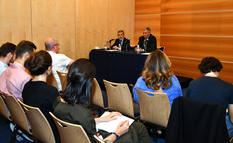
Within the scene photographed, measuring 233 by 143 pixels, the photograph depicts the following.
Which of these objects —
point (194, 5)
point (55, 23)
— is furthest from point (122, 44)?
point (194, 5)

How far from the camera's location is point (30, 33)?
19.3 ft

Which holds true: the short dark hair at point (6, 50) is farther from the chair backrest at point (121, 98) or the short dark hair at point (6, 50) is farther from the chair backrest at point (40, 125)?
the chair backrest at point (40, 125)

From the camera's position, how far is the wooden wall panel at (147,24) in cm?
783

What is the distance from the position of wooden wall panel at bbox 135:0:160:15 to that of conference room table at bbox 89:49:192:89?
2678 mm

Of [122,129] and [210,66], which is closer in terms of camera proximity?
[122,129]

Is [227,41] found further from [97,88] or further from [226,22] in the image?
[97,88]

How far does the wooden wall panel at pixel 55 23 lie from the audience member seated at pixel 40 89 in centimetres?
395

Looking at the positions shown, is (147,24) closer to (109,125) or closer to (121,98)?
(121,98)

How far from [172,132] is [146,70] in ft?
3.17

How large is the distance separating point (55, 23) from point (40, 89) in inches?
178

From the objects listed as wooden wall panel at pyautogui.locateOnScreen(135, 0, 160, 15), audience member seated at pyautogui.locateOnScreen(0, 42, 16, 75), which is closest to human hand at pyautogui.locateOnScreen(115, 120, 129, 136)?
audience member seated at pyautogui.locateOnScreen(0, 42, 16, 75)

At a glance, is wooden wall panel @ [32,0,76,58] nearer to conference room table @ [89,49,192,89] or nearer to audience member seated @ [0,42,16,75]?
conference room table @ [89,49,192,89]

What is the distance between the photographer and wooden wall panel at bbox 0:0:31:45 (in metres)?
5.43

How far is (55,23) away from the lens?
634 cm
